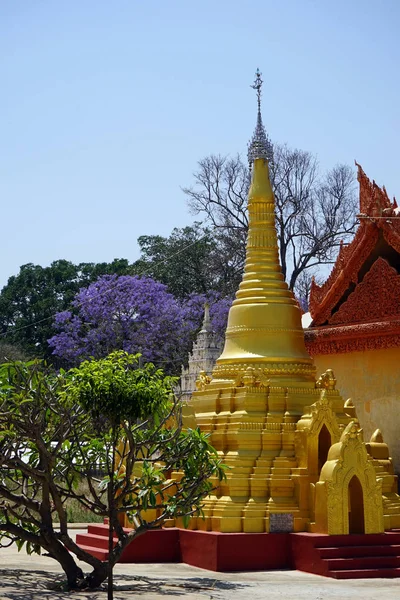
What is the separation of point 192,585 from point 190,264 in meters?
30.4

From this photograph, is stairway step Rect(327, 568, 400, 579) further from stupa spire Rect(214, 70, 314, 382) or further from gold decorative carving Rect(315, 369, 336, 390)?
stupa spire Rect(214, 70, 314, 382)

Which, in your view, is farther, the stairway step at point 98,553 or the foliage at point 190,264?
the foliage at point 190,264

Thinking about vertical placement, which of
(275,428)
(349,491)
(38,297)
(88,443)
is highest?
(38,297)

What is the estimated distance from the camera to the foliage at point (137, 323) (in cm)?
3916

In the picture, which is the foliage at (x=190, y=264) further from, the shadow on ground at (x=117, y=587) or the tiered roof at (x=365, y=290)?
the shadow on ground at (x=117, y=587)

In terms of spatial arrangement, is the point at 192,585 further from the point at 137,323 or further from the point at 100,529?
the point at 137,323

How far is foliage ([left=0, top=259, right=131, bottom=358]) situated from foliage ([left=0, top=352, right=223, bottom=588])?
3351 centimetres

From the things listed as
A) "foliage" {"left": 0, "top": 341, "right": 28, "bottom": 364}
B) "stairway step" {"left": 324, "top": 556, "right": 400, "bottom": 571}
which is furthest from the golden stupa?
"foliage" {"left": 0, "top": 341, "right": 28, "bottom": 364}

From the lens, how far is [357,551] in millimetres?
14742

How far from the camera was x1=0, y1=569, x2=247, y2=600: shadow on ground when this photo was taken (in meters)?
12.1

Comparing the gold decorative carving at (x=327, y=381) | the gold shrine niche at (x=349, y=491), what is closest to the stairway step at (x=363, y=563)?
Answer: the gold shrine niche at (x=349, y=491)

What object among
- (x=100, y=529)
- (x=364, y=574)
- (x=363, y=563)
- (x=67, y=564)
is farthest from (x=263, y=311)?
(x=67, y=564)

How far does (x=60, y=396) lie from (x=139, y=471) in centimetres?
475

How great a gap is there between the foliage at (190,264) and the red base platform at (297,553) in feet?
82.2
